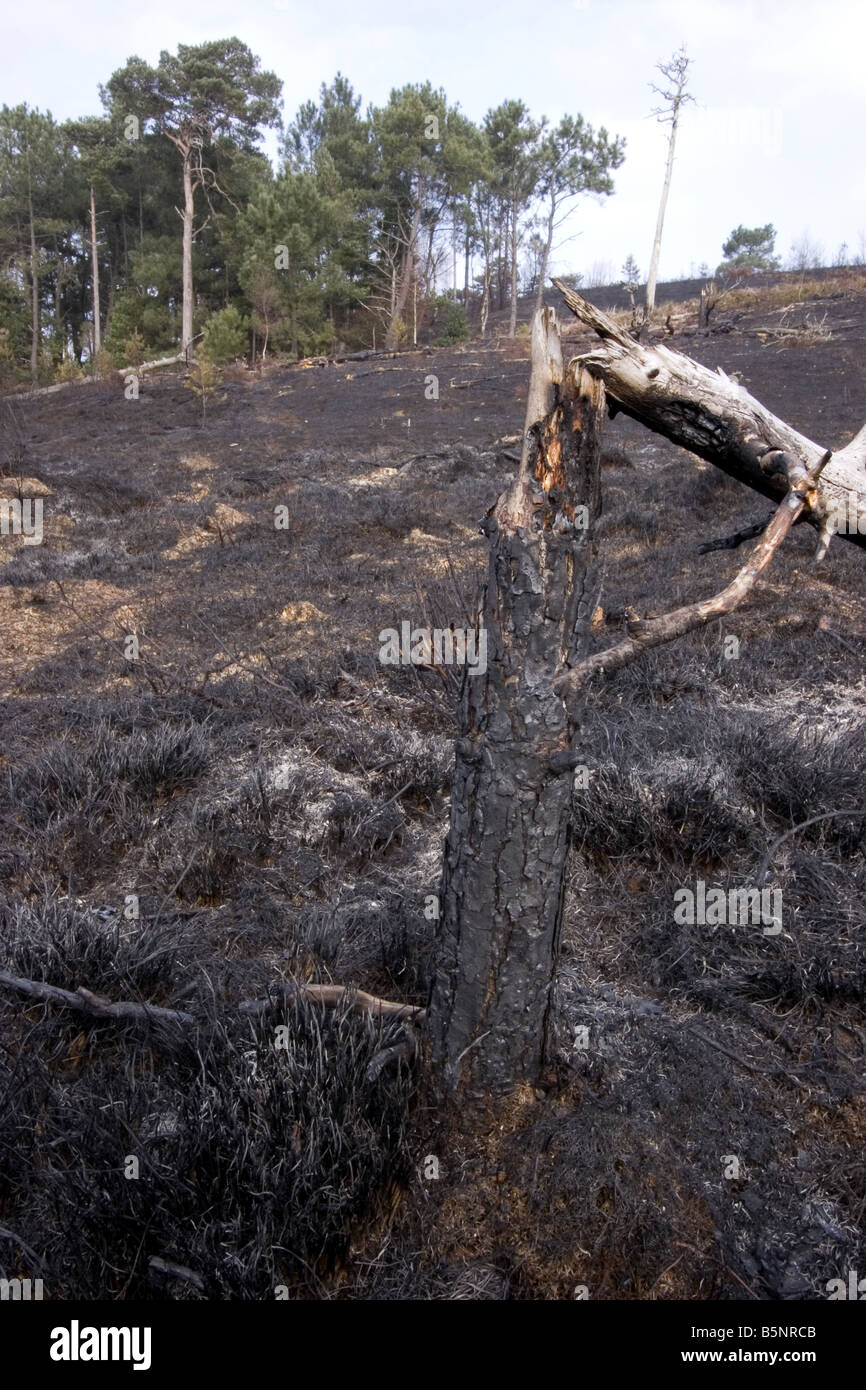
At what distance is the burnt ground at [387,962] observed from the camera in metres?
1.91

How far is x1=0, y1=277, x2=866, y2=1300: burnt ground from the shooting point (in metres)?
1.91

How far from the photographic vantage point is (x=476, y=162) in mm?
26531

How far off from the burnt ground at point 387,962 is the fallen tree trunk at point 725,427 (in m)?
1.34

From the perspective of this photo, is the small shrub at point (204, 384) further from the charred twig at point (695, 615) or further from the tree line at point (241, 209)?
the charred twig at point (695, 615)

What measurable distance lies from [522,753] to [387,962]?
4.07ft

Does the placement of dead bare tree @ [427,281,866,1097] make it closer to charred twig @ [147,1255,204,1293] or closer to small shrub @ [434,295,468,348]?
charred twig @ [147,1255,204,1293]

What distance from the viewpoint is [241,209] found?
94.5 ft

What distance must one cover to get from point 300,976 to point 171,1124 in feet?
1.96

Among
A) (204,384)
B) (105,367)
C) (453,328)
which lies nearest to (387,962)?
(204,384)

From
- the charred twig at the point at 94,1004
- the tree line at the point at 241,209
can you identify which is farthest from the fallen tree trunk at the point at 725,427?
the tree line at the point at 241,209

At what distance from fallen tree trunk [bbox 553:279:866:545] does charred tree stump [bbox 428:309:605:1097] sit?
11cm

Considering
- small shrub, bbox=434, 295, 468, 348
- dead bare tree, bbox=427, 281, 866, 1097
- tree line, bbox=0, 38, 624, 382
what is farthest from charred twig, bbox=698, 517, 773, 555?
small shrub, bbox=434, 295, 468, 348
